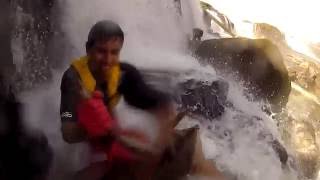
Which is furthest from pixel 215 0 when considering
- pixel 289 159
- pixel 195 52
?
pixel 289 159

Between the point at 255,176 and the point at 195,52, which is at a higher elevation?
the point at 195,52

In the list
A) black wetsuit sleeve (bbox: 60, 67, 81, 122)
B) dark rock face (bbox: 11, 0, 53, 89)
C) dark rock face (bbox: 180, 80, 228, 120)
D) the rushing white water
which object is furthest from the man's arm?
dark rock face (bbox: 180, 80, 228, 120)

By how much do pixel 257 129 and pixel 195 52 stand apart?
141 cm

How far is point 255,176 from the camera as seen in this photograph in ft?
13.0

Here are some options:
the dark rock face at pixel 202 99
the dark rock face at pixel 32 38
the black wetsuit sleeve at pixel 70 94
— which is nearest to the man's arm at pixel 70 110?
the black wetsuit sleeve at pixel 70 94

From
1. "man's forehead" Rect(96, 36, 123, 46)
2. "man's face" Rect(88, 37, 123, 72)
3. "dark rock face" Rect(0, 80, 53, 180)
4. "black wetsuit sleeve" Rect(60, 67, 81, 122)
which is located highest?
"man's forehead" Rect(96, 36, 123, 46)

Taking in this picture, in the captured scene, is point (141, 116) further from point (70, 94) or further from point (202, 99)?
point (202, 99)

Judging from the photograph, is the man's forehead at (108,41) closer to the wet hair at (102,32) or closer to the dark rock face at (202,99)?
the wet hair at (102,32)

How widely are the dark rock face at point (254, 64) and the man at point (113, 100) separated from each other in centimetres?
260

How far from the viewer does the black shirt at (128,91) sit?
103 inches

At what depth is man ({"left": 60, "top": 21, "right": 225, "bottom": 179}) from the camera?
8.44 feet

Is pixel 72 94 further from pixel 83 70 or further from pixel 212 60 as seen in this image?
pixel 212 60

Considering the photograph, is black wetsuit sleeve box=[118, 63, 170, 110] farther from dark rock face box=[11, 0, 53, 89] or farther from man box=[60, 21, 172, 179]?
dark rock face box=[11, 0, 53, 89]

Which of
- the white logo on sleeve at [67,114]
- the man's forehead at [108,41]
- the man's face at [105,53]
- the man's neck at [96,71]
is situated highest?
the man's forehead at [108,41]
